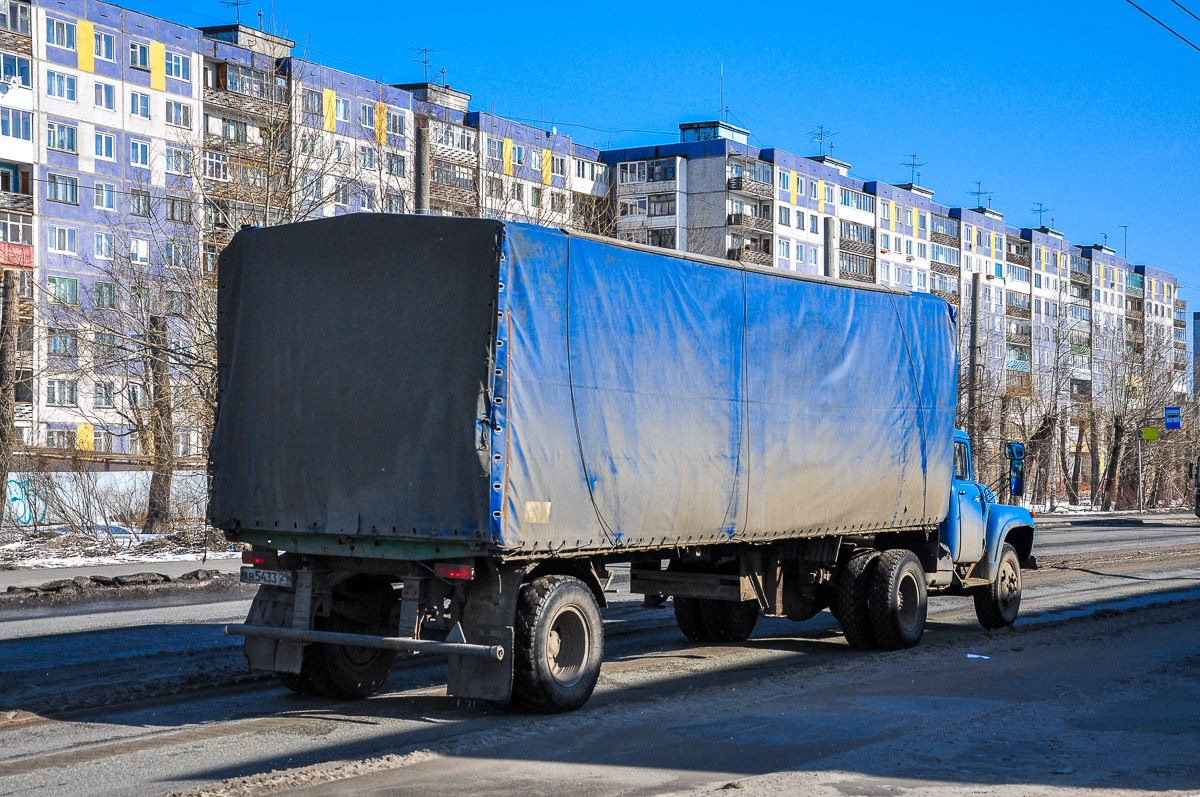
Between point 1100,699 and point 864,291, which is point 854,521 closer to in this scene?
point 864,291

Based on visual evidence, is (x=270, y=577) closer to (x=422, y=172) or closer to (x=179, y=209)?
(x=422, y=172)

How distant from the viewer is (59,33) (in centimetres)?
6050

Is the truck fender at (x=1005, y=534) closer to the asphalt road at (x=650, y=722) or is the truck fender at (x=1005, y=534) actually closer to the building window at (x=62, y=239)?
the asphalt road at (x=650, y=722)

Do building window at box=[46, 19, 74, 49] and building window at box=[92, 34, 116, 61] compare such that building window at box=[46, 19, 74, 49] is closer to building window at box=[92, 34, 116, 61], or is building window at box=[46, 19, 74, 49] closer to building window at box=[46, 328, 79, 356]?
building window at box=[92, 34, 116, 61]

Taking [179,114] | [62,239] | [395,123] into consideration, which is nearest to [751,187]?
[395,123]

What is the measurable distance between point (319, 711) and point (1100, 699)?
570cm

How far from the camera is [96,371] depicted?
28891mm

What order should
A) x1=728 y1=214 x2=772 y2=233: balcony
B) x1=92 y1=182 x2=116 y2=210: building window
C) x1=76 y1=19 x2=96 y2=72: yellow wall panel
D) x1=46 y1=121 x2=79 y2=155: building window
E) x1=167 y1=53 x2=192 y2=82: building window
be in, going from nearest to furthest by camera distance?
x1=46 y1=121 x2=79 y2=155: building window, x1=76 y1=19 x2=96 y2=72: yellow wall panel, x1=92 y1=182 x2=116 y2=210: building window, x1=167 y1=53 x2=192 y2=82: building window, x1=728 y1=214 x2=772 y2=233: balcony

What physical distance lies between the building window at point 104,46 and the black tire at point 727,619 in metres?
57.4

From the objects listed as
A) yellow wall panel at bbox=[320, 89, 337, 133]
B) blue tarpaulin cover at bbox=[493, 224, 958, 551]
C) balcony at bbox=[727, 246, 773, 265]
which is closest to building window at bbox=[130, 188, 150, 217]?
blue tarpaulin cover at bbox=[493, 224, 958, 551]

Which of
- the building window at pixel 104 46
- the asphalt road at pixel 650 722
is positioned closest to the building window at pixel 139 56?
the building window at pixel 104 46

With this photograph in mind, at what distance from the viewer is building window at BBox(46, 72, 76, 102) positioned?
60.2 meters

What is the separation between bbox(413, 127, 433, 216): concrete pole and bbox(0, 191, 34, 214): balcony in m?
40.3

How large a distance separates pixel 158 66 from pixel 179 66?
121 centimetres
